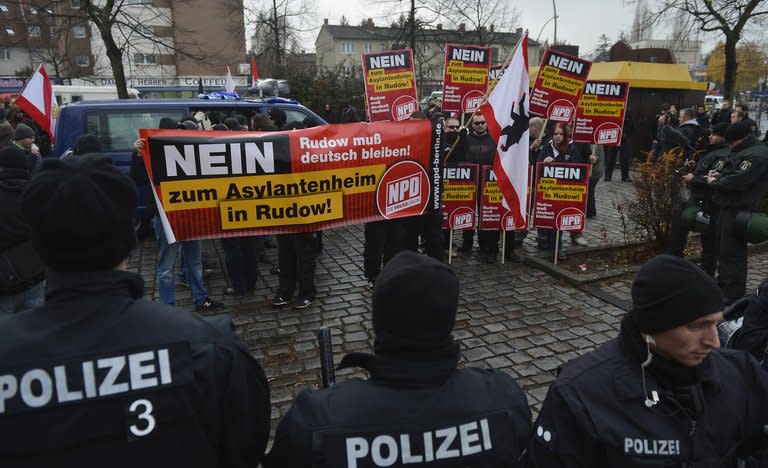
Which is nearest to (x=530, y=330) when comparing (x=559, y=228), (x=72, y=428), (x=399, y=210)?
(x=399, y=210)

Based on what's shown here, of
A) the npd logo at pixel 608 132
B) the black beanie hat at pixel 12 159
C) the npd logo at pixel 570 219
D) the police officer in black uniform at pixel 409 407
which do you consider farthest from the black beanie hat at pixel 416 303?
the npd logo at pixel 608 132

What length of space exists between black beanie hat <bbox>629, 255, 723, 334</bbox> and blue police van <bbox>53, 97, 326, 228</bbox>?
7799 millimetres

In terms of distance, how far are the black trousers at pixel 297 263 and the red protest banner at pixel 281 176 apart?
1.32ft

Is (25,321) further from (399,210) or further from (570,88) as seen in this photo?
(570,88)

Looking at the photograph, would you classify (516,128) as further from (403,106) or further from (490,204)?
(403,106)

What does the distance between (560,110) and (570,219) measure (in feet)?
4.93

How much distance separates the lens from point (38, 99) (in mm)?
9727

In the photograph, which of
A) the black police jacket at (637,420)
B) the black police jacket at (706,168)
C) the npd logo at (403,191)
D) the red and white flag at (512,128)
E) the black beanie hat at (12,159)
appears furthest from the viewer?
the red and white flag at (512,128)

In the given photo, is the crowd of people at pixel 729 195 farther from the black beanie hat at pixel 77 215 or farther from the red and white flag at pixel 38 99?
the red and white flag at pixel 38 99

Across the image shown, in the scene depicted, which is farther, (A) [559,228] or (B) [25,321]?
(A) [559,228]

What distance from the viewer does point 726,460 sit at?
1.92 m

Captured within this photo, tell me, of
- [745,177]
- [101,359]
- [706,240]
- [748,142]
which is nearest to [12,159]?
[101,359]

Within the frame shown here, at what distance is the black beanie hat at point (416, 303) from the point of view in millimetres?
1687

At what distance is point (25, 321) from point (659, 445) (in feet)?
6.41
